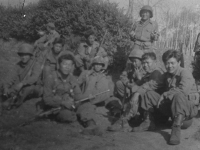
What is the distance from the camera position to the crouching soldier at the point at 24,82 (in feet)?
18.4

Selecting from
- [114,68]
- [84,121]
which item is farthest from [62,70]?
[114,68]

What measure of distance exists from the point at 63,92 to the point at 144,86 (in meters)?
1.62

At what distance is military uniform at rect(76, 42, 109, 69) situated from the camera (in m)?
7.65

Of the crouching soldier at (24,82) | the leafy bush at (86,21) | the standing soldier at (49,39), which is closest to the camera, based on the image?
the crouching soldier at (24,82)

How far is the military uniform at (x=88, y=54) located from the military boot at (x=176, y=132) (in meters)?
3.77

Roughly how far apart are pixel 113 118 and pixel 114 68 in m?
3.76

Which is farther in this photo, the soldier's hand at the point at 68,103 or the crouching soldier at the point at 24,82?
the crouching soldier at the point at 24,82

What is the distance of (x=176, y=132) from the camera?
13.2 ft

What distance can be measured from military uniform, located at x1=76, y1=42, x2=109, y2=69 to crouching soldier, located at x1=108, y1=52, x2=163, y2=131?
2.32 meters

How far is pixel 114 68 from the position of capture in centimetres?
913

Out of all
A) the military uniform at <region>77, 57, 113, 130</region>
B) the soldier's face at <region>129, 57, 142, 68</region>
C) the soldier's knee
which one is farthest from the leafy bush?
the soldier's knee

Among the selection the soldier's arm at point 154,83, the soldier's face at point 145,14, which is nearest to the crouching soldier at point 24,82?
the soldier's arm at point 154,83

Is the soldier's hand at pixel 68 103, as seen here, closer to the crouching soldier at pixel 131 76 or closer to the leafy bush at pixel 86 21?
the crouching soldier at pixel 131 76

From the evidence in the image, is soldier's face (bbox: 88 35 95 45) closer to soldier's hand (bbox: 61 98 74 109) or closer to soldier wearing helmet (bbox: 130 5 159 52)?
soldier wearing helmet (bbox: 130 5 159 52)
